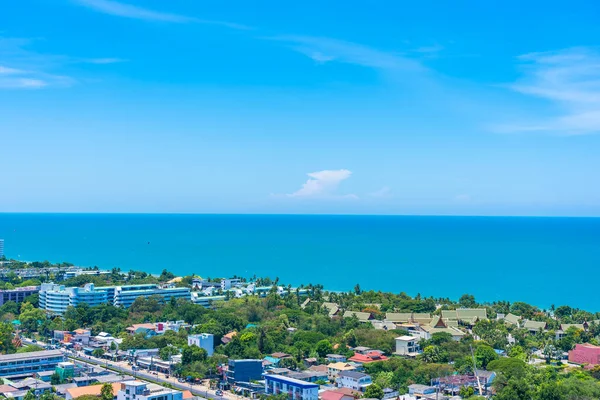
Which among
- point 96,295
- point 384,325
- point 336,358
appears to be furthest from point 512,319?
point 96,295

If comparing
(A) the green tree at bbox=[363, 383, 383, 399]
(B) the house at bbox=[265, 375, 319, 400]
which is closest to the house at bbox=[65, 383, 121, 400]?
(B) the house at bbox=[265, 375, 319, 400]

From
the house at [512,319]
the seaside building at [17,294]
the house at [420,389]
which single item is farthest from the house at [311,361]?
the seaside building at [17,294]

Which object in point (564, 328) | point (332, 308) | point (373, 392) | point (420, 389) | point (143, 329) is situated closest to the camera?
point (373, 392)

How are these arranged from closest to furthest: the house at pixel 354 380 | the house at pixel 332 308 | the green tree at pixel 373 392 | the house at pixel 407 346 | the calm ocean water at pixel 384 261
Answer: the green tree at pixel 373 392 < the house at pixel 354 380 < the house at pixel 407 346 < the house at pixel 332 308 < the calm ocean water at pixel 384 261

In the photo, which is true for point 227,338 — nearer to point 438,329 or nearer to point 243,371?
point 243,371

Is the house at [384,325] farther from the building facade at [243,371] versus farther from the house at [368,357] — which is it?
the building facade at [243,371]

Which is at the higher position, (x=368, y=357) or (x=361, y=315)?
(x=361, y=315)
